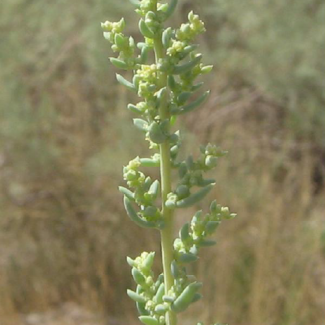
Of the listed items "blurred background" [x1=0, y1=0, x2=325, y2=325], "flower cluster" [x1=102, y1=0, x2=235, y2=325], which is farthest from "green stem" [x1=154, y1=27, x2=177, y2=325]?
"blurred background" [x1=0, y1=0, x2=325, y2=325]

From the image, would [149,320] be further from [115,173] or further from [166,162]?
[115,173]

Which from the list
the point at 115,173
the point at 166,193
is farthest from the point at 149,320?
the point at 115,173

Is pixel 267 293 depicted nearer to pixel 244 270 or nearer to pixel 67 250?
pixel 244 270

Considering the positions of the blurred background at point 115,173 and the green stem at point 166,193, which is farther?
the blurred background at point 115,173

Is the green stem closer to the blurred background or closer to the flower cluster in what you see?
the flower cluster

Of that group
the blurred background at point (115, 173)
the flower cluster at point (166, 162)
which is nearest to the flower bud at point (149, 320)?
the flower cluster at point (166, 162)

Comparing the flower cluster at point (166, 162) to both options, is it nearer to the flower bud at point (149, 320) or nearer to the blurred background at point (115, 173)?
the flower bud at point (149, 320)

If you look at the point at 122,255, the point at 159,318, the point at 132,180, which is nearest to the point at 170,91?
the point at 132,180
